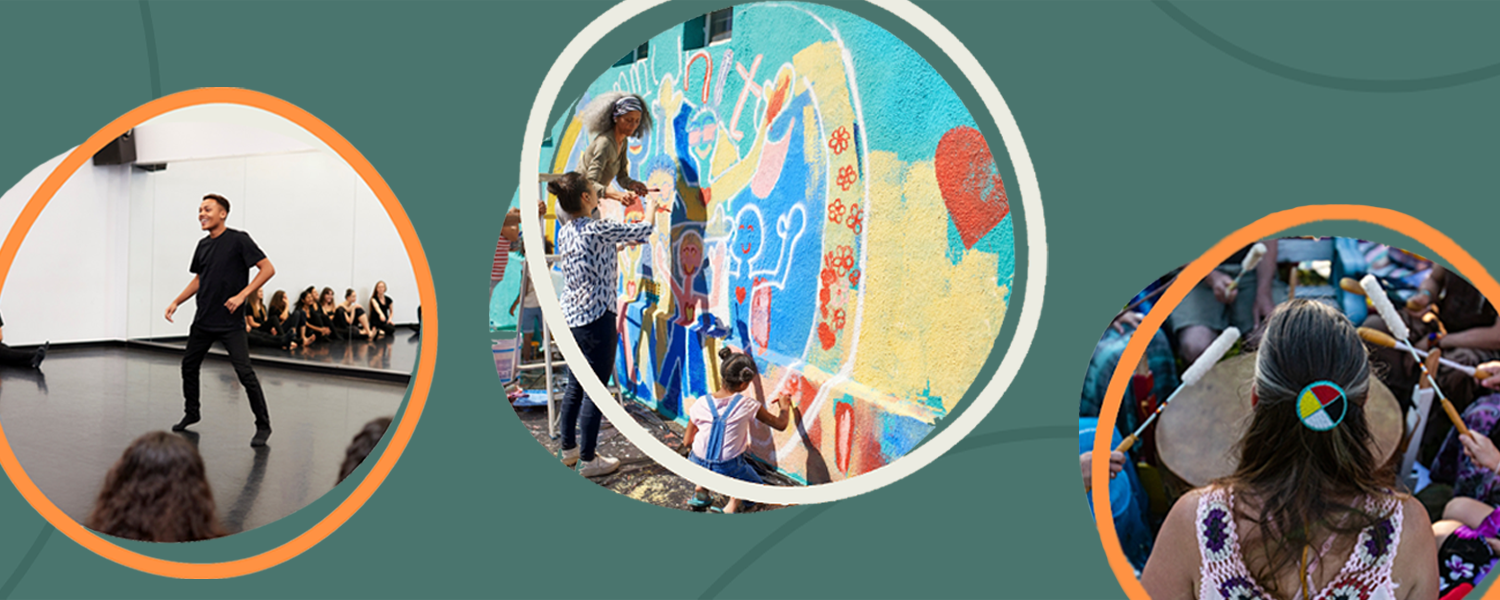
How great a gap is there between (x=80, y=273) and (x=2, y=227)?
216 millimetres

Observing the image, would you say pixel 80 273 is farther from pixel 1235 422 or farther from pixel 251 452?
pixel 1235 422

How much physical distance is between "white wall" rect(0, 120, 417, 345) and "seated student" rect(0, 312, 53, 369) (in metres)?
0.02

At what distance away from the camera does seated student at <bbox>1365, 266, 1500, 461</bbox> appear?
2418 millimetres

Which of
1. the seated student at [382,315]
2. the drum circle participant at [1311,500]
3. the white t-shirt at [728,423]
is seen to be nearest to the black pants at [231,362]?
the seated student at [382,315]

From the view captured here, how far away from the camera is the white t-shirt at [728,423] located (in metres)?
3.02

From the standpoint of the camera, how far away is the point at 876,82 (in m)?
2.84

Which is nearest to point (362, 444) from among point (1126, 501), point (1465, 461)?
point (1126, 501)

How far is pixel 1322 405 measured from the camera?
2395 millimetres

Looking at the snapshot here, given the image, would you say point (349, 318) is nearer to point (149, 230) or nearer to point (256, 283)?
point (256, 283)

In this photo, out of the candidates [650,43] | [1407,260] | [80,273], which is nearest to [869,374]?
[650,43]

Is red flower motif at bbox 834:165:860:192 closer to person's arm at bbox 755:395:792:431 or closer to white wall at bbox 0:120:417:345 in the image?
person's arm at bbox 755:395:792:431

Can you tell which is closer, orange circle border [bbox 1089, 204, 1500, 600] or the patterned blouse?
orange circle border [bbox 1089, 204, 1500, 600]

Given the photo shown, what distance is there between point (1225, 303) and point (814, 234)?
1208mm

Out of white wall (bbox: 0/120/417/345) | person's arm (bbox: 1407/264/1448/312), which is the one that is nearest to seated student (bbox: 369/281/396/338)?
white wall (bbox: 0/120/417/345)
